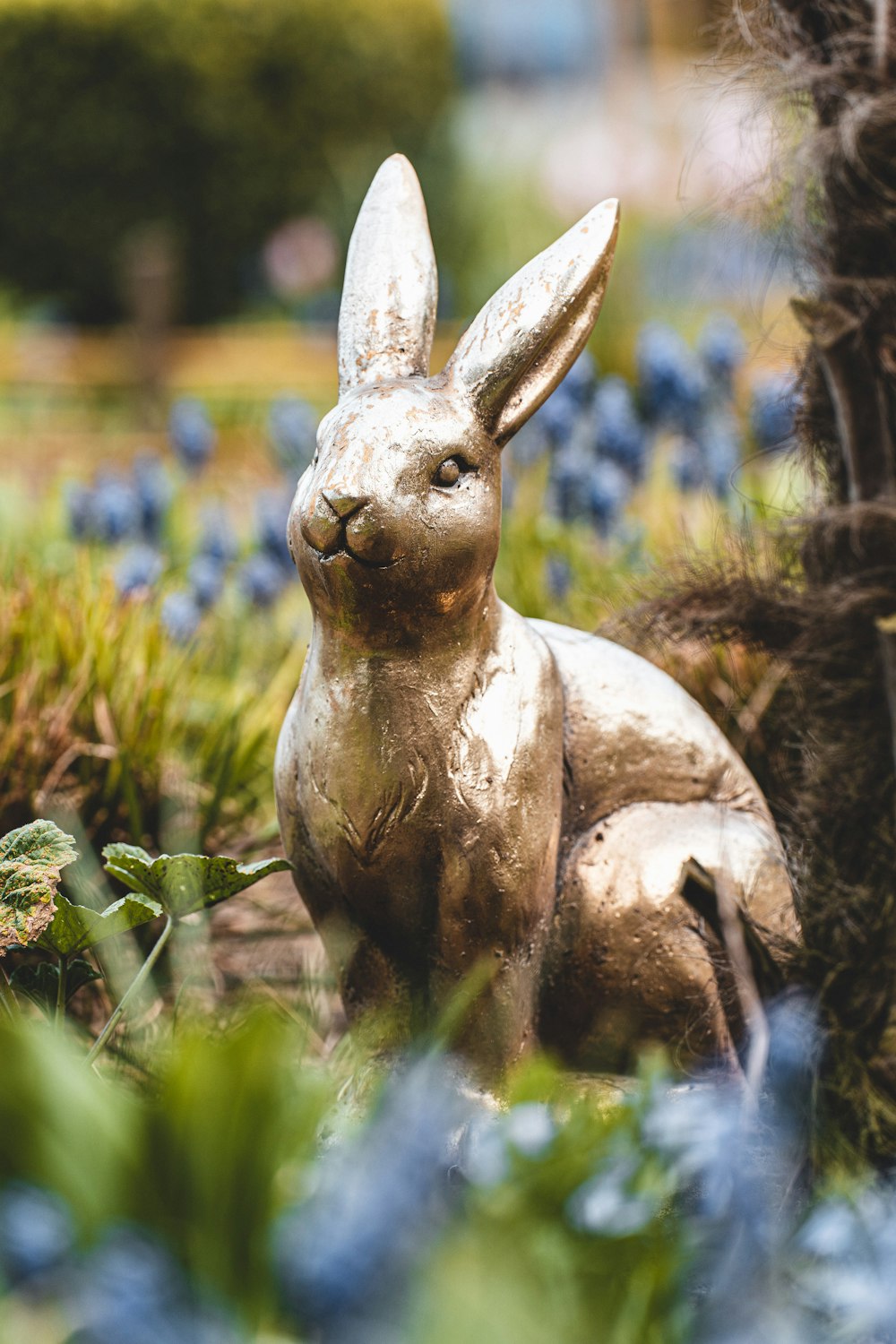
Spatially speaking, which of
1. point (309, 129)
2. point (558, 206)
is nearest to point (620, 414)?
point (558, 206)

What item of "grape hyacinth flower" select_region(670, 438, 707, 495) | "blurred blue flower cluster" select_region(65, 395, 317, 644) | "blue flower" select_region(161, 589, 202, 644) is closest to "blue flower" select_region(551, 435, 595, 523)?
"grape hyacinth flower" select_region(670, 438, 707, 495)

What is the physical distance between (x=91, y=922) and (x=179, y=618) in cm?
158

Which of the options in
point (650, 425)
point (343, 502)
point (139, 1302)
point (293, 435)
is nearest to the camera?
point (139, 1302)

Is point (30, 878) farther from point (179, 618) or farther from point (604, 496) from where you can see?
point (604, 496)

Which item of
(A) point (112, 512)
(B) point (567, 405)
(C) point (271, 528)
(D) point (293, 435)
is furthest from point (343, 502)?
(D) point (293, 435)

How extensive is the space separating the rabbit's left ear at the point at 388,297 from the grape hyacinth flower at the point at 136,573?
139 centimetres

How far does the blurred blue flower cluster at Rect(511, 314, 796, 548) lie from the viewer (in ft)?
11.9

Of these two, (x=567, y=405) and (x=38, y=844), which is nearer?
(x=38, y=844)

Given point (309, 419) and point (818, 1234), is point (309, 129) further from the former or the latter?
point (818, 1234)

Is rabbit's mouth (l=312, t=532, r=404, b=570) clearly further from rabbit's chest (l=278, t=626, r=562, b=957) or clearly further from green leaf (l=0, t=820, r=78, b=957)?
green leaf (l=0, t=820, r=78, b=957)

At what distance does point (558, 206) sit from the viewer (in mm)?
9828

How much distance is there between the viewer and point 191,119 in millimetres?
10898

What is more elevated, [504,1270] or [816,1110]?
→ [504,1270]

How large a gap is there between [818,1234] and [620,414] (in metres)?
2.79
